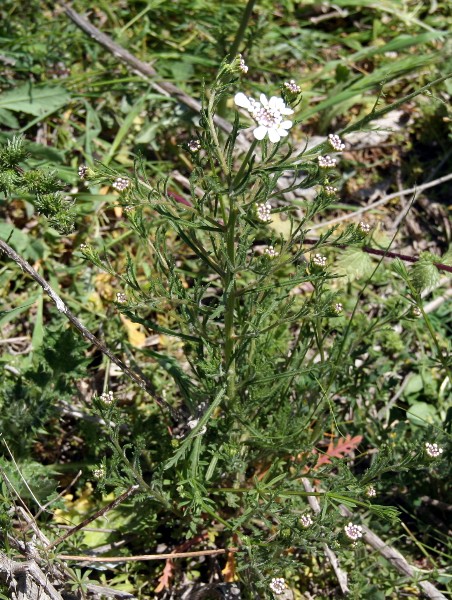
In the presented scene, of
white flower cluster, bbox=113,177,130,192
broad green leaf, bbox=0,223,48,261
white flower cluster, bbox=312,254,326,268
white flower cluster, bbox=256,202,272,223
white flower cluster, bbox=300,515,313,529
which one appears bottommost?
white flower cluster, bbox=300,515,313,529

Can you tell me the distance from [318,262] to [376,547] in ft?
4.70

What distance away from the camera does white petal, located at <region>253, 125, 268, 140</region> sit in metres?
2.04

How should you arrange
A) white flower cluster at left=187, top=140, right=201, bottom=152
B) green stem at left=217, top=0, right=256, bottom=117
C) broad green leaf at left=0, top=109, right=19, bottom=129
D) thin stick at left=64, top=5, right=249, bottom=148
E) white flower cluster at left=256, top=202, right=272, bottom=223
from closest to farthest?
white flower cluster at left=256, top=202, right=272, bottom=223 → white flower cluster at left=187, top=140, right=201, bottom=152 → green stem at left=217, top=0, right=256, bottom=117 → broad green leaf at left=0, top=109, right=19, bottom=129 → thin stick at left=64, top=5, right=249, bottom=148

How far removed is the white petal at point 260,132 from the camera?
6.68 ft

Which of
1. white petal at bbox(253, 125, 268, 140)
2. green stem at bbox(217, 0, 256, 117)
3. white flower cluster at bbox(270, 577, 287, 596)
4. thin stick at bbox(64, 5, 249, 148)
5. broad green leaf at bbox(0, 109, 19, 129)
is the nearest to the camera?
white petal at bbox(253, 125, 268, 140)

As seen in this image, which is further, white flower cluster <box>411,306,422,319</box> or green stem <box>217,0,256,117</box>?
green stem <box>217,0,256,117</box>

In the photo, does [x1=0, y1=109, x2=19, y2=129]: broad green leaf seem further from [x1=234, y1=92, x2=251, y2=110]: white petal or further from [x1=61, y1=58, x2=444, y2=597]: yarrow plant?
[x1=234, y1=92, x2=251, y2=110]: white petal

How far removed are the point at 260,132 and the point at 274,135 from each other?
0.06 meters

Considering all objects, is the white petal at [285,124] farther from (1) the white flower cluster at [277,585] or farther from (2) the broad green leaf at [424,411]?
(2) the broad green leaf at [424,411]

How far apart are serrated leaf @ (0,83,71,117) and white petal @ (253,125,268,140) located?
93.0 inches

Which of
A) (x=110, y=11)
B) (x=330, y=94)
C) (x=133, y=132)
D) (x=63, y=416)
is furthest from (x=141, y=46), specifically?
(x=63, y=416)

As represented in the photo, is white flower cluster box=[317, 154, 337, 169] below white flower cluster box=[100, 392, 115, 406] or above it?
above

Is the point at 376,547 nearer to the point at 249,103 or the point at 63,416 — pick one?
the point at 63,416

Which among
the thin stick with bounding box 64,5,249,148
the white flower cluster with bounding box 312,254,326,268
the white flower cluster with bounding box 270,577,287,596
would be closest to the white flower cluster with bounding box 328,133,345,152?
the white flower cluster with bounding box 312,254,326,268
